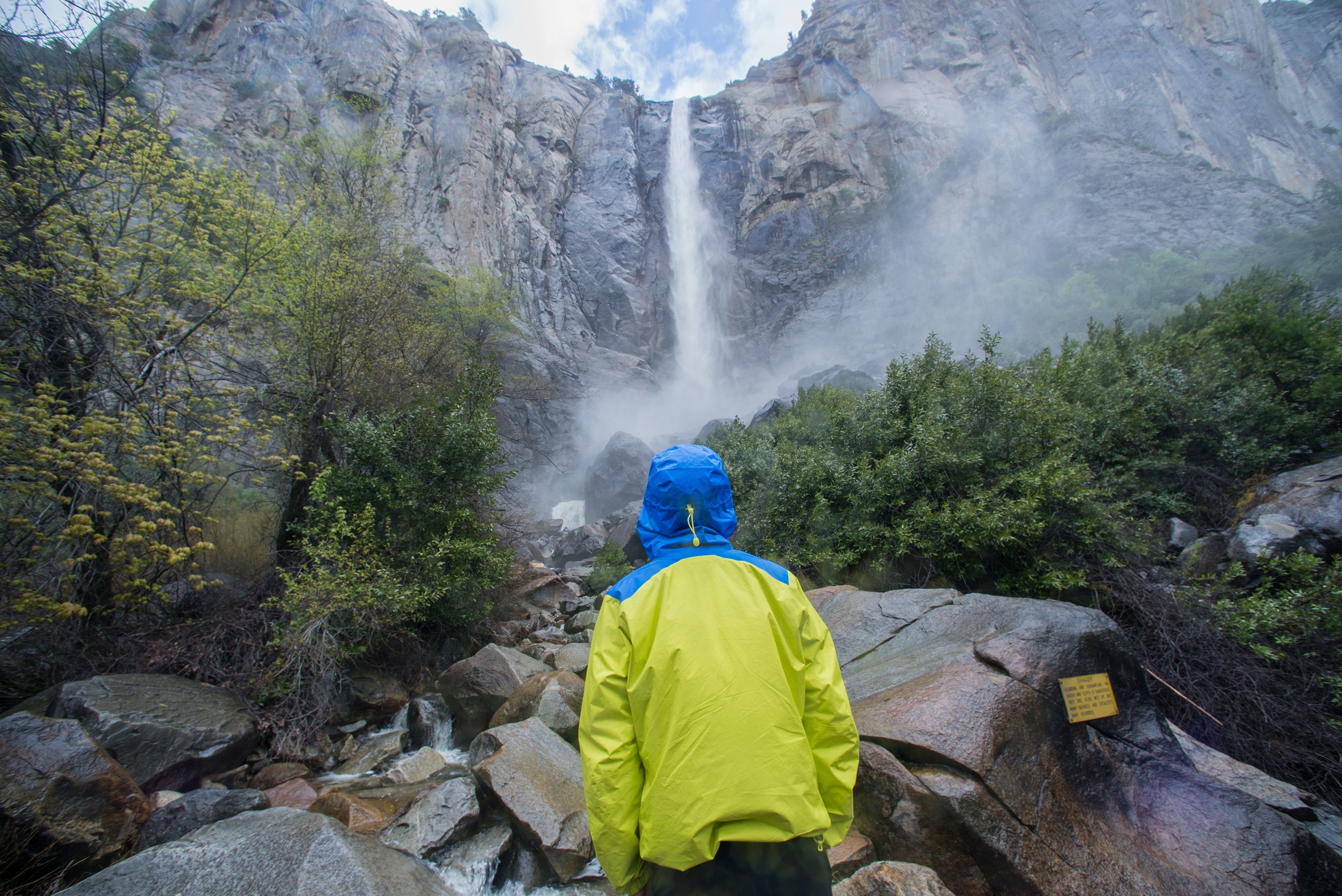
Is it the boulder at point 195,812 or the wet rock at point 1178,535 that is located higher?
the wet rock at point 1178,535

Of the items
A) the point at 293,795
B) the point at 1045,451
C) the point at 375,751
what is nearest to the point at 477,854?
the point at 293,795

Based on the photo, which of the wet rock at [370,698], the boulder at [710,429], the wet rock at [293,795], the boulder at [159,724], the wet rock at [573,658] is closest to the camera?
the boulder at [159,724]

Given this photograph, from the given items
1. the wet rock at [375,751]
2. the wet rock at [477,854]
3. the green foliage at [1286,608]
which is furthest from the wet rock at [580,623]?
the green foliage at [1286,608]

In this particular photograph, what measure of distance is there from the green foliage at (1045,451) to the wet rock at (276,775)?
6661 millimetres

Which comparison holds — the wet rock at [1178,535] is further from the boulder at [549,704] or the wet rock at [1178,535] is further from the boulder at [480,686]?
the boulder at [480,686]

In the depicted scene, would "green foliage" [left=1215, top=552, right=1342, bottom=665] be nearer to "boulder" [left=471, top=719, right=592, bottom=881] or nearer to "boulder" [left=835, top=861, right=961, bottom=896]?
"boulder" [left=835, top=861, right=961, bottom=896]

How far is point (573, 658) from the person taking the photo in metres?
7.07

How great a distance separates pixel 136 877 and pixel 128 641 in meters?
4.07

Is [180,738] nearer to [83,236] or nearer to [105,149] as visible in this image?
[83,236]

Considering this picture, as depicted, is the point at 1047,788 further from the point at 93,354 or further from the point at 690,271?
the point at 690,271

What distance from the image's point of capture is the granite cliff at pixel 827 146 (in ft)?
93.9

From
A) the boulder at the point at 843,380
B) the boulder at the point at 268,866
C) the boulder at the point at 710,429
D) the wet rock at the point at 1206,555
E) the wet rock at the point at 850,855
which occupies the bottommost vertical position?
the wet rock at the point at 850,855

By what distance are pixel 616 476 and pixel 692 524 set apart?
64.0ft

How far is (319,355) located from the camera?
8086 mm
